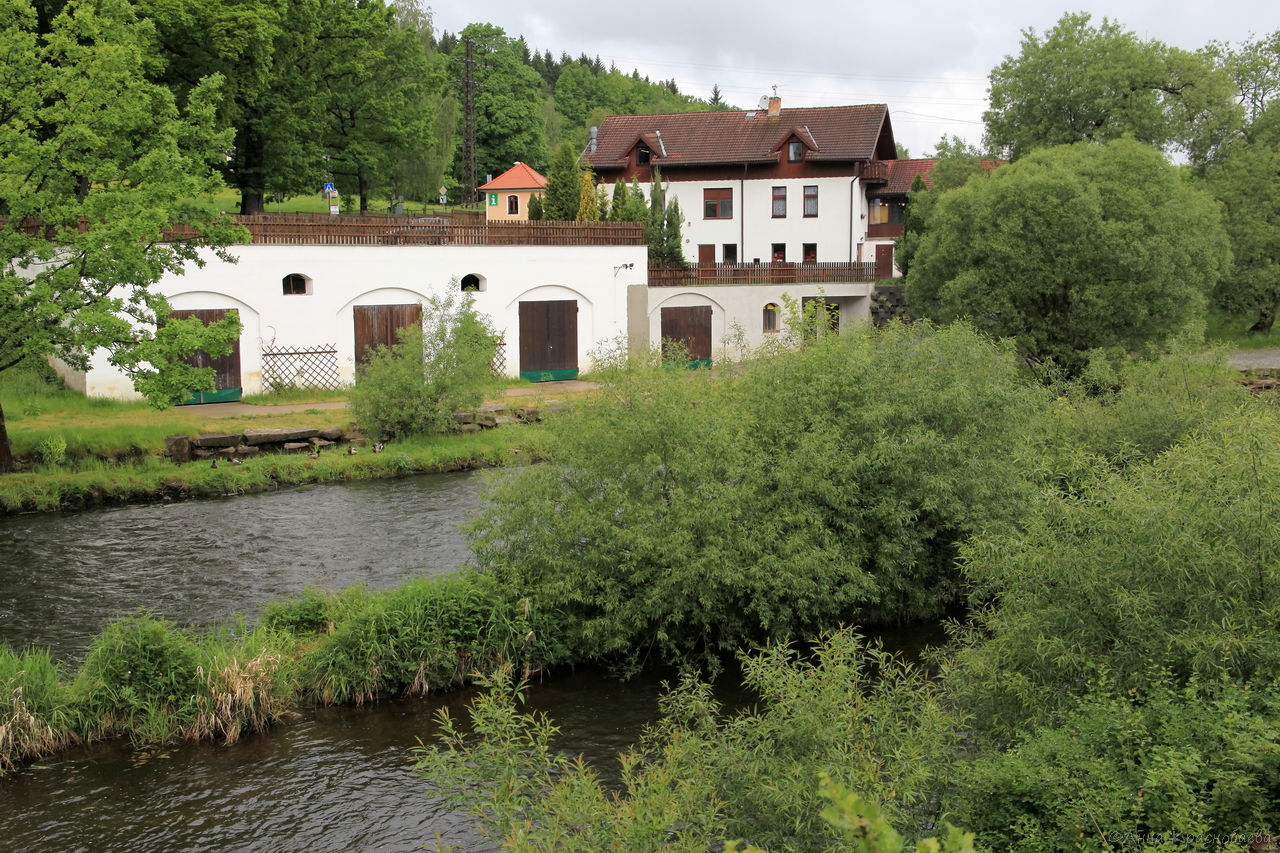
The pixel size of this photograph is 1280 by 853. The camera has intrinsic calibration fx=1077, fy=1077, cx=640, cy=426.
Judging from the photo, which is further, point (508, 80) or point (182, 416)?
point (508, 80)

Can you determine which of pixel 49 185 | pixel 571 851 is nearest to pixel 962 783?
pixel 571 851

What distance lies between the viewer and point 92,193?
18.6m

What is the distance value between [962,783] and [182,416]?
2191 cm

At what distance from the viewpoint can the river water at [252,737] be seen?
955 cm

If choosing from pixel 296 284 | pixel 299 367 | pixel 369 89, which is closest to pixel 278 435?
pixel 299 367

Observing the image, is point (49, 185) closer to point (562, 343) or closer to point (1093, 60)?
point (562, 343)

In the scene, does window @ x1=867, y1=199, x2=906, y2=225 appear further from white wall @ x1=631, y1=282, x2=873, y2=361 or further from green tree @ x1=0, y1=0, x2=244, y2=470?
green tree @ x1=0, y1=0, x2=244, y2=470

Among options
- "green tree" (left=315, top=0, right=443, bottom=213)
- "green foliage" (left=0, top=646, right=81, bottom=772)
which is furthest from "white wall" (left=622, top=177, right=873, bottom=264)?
"green foliage" (left=0, top=646, right=81, bottom=772)

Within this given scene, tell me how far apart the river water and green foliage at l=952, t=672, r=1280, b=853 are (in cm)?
415

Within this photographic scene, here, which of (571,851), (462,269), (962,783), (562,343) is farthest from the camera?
(562,343)

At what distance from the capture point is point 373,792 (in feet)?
33.5

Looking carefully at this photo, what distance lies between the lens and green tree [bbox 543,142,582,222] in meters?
40.7

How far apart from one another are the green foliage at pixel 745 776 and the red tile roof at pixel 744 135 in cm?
4198

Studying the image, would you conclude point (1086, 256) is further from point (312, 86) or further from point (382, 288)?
point (312, 86)
